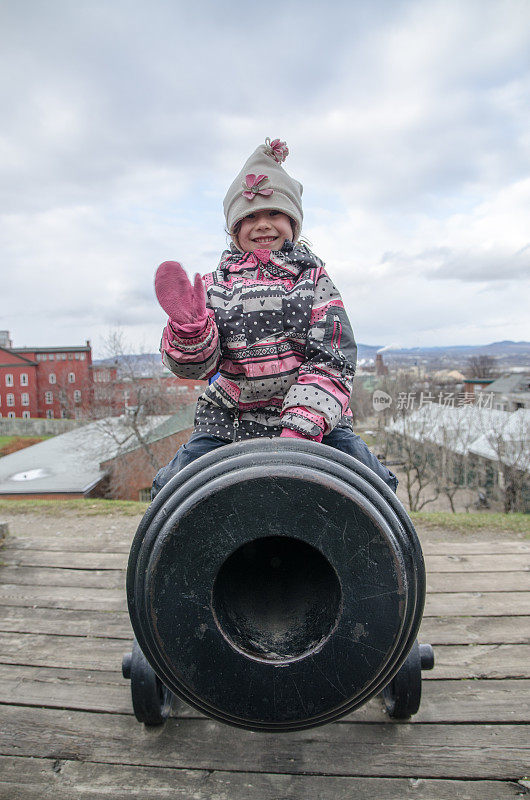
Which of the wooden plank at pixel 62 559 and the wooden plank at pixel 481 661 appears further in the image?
the wooden plank at pixel 62 559

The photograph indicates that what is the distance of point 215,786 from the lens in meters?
1.54

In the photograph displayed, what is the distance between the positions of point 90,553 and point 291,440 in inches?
108

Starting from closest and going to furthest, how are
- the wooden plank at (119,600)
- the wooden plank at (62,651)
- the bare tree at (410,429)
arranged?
the wooden plank at (62,651), the wooden plank at (119,600), the bare tree at (410,429)

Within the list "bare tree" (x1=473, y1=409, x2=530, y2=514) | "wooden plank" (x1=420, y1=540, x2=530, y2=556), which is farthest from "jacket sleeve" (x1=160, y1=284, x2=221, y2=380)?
"bare tree" (x1=473, y1=409, x2=530, y2=514)

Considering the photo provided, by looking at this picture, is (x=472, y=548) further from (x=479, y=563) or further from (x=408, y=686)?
(x=408, y=686)

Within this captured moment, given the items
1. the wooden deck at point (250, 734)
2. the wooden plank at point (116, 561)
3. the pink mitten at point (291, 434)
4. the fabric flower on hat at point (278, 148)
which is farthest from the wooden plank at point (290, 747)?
the fabric flower on hat at point (278, 148)

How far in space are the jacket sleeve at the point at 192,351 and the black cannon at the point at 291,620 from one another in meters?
0.39

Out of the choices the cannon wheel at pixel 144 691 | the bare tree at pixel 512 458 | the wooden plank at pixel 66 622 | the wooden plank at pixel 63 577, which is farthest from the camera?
the bare tree at pixel 512 458

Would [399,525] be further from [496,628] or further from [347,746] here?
[496,628]

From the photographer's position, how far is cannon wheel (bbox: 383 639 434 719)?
176 centimetres

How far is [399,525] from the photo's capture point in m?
1.14

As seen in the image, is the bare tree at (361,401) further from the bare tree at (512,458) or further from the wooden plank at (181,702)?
the wooden plank at (181,702)

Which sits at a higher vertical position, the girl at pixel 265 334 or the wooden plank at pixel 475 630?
the girl at pixel 265 334

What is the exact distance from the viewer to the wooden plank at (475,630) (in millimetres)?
2330
